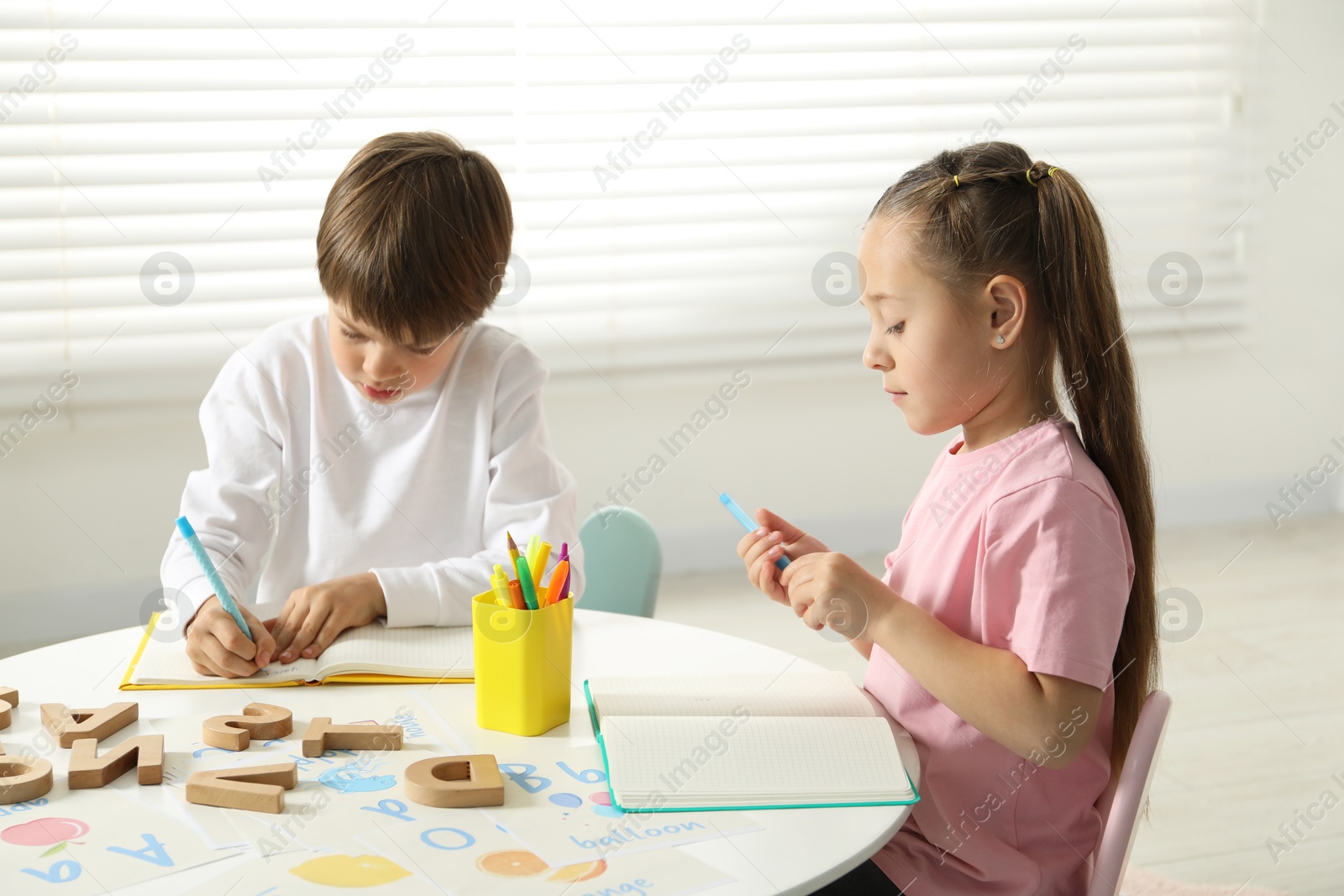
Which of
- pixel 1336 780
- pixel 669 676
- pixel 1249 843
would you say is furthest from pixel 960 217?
pixel 1336 780

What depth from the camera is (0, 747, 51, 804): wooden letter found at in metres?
0.82

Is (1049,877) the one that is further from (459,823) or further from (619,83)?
(619,83)

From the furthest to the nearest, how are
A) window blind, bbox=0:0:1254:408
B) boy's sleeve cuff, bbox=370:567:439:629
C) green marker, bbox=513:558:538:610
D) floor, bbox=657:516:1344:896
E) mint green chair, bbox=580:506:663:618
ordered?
window blind, bbox=0:0:1254:408 < floor, bbox=657:516:1344:896 < mint green chair, bbox=580:506:663:618 < boy's sleeve cuff, bbox=370:567:439:629 < green marker, bbox=513:558:538:610

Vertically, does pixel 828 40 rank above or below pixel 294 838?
above

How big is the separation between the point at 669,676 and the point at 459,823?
0.31m

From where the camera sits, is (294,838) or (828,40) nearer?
(294,838)

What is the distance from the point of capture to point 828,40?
3113 mm

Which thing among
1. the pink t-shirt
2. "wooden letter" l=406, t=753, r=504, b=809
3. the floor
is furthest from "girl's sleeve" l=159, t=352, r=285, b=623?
the floor

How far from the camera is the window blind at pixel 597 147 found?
8.71 ft

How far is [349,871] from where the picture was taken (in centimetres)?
74

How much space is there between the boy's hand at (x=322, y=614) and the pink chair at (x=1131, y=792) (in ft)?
2.27

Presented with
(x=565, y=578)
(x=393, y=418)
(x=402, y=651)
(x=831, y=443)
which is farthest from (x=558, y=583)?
(x=831, y=443)

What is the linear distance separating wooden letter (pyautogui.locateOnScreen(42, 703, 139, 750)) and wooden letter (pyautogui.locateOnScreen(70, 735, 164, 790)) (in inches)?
0.9

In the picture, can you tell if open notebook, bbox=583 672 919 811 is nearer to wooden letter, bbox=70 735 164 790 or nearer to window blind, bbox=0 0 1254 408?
wooden letter, bbox=70 735 164 790
